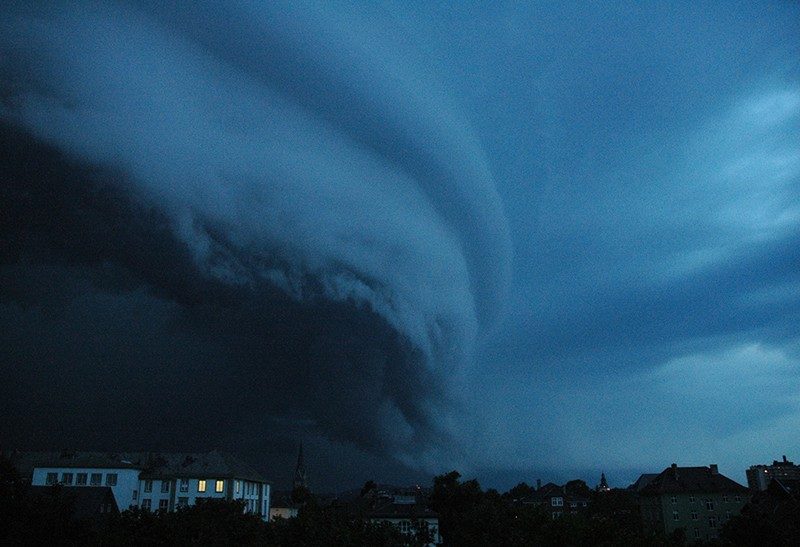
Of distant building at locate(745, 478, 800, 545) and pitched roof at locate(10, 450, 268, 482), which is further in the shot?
pitched roof at locate(10, 450, 268, 482)

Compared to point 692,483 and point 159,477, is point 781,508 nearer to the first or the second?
point 692,483

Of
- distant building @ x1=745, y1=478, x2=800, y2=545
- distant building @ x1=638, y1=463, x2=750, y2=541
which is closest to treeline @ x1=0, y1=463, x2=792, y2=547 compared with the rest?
distant building @ x1=745, y1=478, x2=800, y2=545

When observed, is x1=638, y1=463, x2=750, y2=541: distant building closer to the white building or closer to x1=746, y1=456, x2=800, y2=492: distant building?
x1=746, y1=456, x2=800, y2=492: distant building

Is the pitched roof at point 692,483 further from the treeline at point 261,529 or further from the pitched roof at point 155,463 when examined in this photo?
the pitched roof at point 155,463

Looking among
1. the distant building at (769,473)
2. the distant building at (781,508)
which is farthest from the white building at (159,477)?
the distant building at (769,473)

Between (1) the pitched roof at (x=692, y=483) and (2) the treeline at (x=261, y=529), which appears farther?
(1) the pitched roof at (x=692, y=483)

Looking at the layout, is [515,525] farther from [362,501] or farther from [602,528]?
[362,501]
